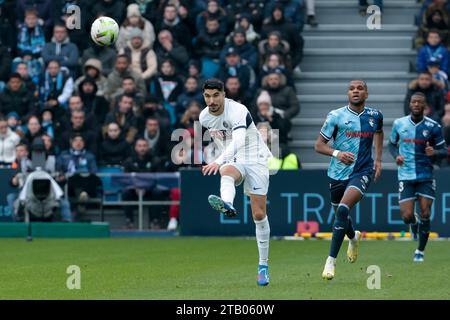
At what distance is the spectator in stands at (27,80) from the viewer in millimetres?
26942

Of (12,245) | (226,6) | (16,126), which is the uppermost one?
(226,6)

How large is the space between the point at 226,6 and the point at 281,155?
5.09 metres

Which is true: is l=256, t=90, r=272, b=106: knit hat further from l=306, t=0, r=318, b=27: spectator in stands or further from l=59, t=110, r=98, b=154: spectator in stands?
l=306, t=0, r=318, b=27: spectator in stands

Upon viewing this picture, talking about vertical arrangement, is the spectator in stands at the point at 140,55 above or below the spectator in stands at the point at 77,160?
above

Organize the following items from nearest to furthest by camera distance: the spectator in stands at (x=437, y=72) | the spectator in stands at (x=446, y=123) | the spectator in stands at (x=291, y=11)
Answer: the spectator in stands at (x=446, y=123) → the spectator in stands at (x=437, y=72) → the spectator in stands at (x=291, y=11)

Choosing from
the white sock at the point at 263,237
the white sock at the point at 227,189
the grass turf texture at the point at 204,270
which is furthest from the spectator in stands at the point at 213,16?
the white sock at the point at 227,189

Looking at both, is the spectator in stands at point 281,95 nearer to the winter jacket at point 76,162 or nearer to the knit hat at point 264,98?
the knit hat at point 264,98

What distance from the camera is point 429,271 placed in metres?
16.2

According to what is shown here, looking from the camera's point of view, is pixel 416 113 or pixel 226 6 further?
pixel 226 6

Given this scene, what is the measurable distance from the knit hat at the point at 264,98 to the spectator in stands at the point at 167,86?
2.00m

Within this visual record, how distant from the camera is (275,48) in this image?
26531 millimetres

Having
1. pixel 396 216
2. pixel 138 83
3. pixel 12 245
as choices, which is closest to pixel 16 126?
pixel 138 83

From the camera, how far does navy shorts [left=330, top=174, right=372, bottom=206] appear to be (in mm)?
15344
